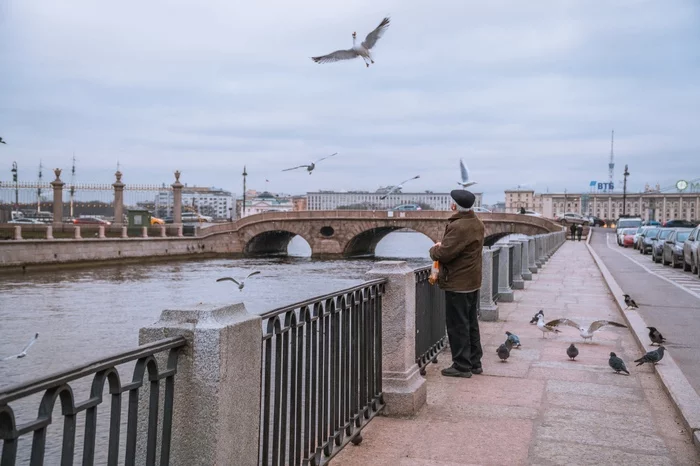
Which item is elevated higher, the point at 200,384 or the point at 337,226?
the point at 200,384

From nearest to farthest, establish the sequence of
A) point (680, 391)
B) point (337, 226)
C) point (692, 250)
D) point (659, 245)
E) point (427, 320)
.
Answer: point (680, 391) → point (427, 320) → point (692, 250) → point (659, 245) → point (337, 226)

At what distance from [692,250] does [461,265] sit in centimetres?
1952

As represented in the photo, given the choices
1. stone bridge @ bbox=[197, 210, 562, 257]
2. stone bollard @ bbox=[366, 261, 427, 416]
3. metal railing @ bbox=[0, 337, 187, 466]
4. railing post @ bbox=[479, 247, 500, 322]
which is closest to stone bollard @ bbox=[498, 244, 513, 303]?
railing post @ bbox=[479, 247, 500, 322]

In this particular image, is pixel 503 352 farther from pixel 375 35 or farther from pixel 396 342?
pixel 375 35

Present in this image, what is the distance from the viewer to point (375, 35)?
47.0 feet

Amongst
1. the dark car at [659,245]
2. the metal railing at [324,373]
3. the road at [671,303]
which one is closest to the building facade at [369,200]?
the dark car at [659,245]

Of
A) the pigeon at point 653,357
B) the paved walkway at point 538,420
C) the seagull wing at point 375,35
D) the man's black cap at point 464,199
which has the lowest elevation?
the paved walkway at point 538,420

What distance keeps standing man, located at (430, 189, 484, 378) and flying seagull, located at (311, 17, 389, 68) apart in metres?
7.64

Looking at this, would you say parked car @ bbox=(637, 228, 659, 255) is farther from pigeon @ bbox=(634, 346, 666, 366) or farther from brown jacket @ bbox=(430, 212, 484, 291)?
brown jacket @ bbox=(430, 212, 484, 291)

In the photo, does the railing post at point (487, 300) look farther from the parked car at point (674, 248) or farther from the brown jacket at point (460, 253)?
the parked car at point (674, 248)

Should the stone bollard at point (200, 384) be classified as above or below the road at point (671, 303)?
above

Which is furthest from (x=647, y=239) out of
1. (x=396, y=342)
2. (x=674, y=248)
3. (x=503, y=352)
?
(x=396, y=342)

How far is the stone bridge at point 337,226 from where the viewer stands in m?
64.6

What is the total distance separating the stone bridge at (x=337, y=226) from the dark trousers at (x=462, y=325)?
57.0m
